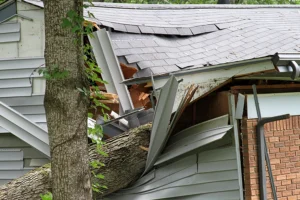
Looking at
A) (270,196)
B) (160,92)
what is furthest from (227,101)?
(270,196)

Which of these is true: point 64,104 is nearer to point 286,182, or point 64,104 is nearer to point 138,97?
point 286,182

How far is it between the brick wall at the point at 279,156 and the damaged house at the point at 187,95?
0.04 feet

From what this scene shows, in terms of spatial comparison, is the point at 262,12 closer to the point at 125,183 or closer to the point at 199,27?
the point at 199,27

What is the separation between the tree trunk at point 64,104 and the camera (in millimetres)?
4320

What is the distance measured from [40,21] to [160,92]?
2.86 metres

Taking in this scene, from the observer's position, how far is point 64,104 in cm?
433

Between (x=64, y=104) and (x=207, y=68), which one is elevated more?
(x=207, y=68)

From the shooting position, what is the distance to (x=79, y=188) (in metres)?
4.37

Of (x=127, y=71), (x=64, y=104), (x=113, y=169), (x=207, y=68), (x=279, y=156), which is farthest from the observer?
(x=127, y=71)

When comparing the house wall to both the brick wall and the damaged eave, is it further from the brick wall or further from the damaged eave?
the brick wall

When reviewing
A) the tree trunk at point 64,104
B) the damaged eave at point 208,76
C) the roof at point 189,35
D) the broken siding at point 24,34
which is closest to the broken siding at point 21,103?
the broken siding at point 24,34

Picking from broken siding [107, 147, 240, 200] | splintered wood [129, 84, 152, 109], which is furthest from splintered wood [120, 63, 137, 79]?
broken siding [107, 147, 240, 200]

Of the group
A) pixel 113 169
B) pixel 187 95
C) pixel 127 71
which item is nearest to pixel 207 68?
pixel 187 95

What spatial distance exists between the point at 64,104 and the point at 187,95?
1.87 metres
